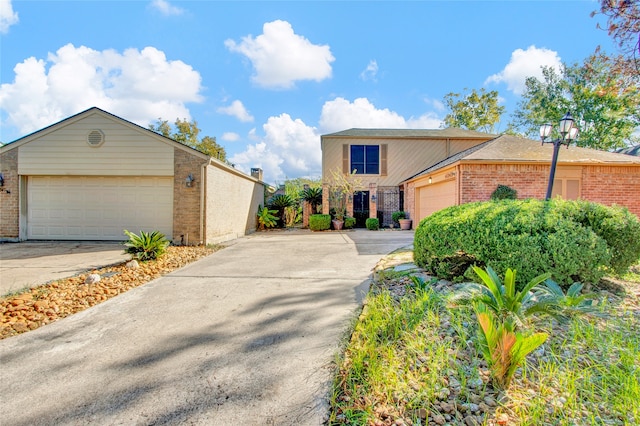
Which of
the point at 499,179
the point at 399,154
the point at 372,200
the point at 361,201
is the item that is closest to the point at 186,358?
the point at 499,179

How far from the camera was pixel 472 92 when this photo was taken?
25.9 m

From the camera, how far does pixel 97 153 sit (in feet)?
30.4

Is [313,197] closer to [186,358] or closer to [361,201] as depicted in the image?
[361,201]

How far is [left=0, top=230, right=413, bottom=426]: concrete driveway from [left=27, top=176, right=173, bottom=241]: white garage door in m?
5.51

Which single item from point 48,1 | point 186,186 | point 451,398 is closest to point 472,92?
point 186,186

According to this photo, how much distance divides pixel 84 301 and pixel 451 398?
4437mm

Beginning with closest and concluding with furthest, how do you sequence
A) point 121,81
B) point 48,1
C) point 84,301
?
point 84,301
point 48,1
point 121,81

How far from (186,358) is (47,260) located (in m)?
6.20

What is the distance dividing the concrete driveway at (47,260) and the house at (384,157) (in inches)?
451

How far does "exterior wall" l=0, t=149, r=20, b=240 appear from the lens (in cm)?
938

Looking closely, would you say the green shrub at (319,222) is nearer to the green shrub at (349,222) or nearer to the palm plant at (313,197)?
the green shrub at (349,222)

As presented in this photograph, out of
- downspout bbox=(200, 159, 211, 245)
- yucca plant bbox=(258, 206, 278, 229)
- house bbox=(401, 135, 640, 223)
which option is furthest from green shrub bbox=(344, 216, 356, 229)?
downspout bbox=(200, 159, 211, 245)

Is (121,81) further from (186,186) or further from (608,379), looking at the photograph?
(608,379)

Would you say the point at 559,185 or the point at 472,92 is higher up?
the point at 472,92
